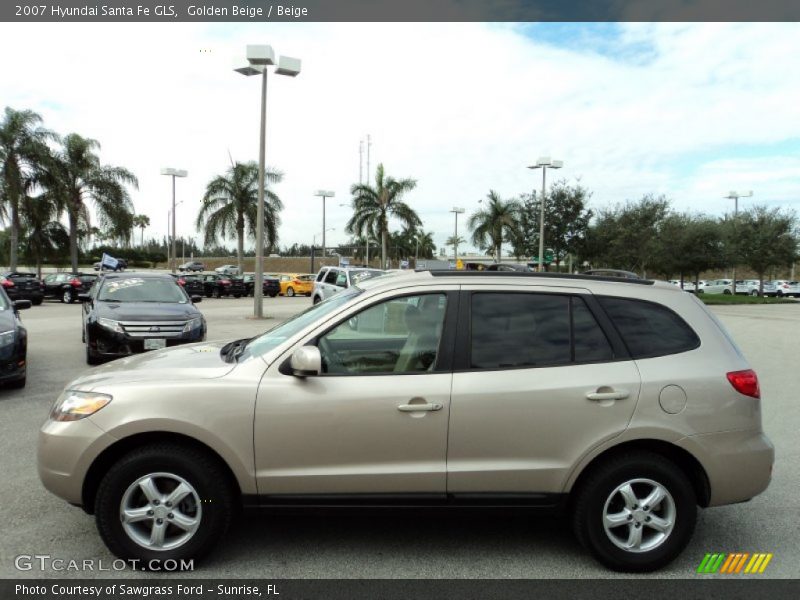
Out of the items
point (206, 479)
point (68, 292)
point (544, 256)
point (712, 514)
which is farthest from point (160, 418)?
point (544, 256)

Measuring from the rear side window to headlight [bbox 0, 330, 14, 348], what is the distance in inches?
276

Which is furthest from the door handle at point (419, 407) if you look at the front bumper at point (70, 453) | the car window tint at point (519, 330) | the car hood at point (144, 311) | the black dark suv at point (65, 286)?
the black dark suv at point (65, 286)

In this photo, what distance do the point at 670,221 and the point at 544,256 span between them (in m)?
8.21

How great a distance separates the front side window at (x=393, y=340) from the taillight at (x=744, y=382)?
1.67 m

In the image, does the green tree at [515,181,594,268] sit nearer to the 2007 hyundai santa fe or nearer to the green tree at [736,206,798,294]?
the green tree at [736,206,798,294]

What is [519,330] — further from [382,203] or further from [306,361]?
[382,203]

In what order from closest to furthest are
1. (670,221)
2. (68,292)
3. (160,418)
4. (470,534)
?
(160,418) < (470,534) < (68,292) < (670,221)

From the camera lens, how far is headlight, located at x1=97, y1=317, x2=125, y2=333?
390 inches

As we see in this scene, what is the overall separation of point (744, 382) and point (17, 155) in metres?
40.1

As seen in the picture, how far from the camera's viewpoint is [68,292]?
1207 inches

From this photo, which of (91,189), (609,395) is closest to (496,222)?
(91,189)

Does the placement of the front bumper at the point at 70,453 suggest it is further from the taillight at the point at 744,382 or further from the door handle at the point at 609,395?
the taillight at the point at 744,382

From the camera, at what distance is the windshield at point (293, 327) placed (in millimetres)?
3898

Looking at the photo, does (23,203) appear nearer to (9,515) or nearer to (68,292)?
(68,292)
